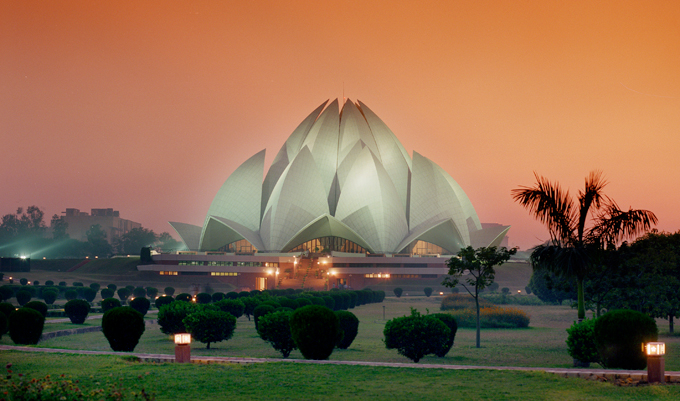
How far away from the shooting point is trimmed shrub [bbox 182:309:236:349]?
62.0ft

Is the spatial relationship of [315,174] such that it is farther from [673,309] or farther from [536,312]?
[673,309]

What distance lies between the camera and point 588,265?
51.1ft

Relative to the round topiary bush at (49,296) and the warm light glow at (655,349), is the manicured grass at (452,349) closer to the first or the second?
the warm light glow at (655,349)

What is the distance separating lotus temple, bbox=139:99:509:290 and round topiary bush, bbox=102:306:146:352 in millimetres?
44683

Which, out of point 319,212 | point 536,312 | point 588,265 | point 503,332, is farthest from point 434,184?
point 588,265

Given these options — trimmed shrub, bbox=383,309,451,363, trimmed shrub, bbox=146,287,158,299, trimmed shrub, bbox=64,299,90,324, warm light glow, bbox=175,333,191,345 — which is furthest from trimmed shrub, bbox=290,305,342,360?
trimmed shrub, bbox=146,287,158,299

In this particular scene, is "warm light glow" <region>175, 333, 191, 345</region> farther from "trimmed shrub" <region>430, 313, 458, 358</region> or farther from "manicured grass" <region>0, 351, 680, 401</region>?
"trimmed shrub" <region>430, 313, 458, 358</region>

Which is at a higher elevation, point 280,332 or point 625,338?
point 625,338

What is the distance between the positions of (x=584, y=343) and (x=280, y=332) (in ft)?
24.3

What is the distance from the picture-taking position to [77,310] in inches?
1040

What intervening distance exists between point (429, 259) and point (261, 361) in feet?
181

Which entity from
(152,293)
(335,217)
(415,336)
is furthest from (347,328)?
(335,217)

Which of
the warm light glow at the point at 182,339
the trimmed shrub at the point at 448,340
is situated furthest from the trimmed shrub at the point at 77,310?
the trimmed shrub at the point at 448,340

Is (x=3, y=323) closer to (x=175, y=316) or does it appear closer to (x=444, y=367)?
(x=175, y=316)
